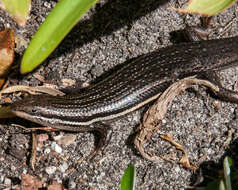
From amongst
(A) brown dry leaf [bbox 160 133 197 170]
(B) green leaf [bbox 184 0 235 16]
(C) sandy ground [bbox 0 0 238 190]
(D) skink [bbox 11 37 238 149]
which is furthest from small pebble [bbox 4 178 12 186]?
(B) green leaf [bbox 184 0 235 16]

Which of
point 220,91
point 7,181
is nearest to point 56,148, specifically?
point 7,181

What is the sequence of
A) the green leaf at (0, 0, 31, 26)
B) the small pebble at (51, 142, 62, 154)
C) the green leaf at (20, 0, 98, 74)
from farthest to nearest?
the small pebble at (51, 142, 62, 154) < the green leaf at (0, 0, 31, 26) < the green leaf at (20, 0, 98, 74)

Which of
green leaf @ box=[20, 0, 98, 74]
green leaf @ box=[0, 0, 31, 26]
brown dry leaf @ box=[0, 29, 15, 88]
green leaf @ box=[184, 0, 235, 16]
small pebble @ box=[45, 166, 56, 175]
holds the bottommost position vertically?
small pebble @ box=[45, 166, 56, 175]

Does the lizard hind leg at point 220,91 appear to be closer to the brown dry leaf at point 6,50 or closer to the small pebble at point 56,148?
the small pebble at point 56,148

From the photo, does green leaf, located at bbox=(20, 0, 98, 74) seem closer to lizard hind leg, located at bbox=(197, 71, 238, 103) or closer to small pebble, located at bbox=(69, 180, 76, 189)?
small pebble, located at bbox=(69, 180, 76, 189)

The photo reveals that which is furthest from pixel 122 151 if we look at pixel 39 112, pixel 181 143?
pixel 39 112

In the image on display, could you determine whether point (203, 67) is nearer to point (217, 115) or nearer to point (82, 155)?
point (217, 115)
